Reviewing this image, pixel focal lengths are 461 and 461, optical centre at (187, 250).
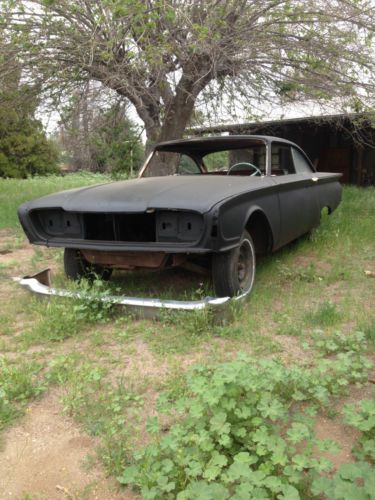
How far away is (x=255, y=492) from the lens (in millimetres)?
1598

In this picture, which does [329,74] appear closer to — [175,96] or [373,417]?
[175,96]

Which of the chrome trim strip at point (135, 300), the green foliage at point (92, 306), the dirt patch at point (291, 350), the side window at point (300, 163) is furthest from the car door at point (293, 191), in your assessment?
the green foliage at point (92, 306)

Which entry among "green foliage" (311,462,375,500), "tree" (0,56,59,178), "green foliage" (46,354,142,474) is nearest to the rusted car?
"green foliage" (46,354,142,474)

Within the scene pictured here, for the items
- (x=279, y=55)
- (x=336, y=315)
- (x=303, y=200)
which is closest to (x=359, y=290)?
(x=336, y=315)

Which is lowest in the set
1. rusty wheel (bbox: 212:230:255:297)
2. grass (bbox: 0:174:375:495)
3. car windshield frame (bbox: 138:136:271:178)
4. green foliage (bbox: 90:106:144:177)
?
grass (bbox: 0:174:375:495)

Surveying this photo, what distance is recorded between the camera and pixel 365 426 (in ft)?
6.35

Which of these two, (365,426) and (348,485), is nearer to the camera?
(348,485)

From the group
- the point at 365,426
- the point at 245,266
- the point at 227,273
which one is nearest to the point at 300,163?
the point at 245,266

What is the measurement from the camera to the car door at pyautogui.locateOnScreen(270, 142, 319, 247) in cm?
452

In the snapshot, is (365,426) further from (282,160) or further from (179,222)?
(282,160)

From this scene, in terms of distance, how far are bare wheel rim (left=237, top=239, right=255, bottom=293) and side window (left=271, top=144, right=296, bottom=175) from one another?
A: 52.9 inches

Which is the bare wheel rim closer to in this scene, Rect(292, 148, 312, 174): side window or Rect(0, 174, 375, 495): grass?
Rect(0, 174, 375, 495): grass

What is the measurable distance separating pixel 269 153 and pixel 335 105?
3.95 m

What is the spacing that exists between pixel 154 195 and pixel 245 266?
3.51ft
